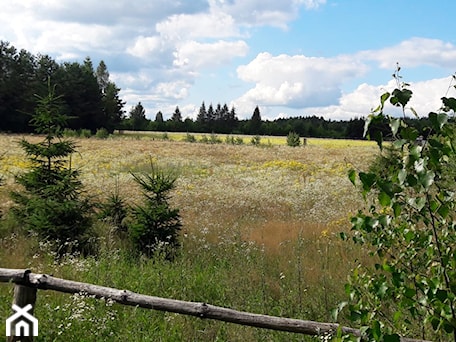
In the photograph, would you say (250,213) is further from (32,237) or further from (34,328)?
(34,328)

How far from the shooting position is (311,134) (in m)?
89.3

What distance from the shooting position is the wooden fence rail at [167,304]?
4141 mm

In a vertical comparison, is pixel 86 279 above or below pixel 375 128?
below

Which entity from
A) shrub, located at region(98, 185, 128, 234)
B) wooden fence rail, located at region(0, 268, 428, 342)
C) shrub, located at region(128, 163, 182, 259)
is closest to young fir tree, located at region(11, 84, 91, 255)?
shrub, located at region(98, 185, 128, 234)

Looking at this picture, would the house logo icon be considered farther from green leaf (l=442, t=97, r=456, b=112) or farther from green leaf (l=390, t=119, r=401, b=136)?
green leaf (l=442, t=97, r=456, b=112)

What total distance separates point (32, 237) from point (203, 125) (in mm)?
93997

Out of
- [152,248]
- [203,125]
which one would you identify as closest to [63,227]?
[152,248]

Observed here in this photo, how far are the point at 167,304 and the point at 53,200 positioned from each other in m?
5.71

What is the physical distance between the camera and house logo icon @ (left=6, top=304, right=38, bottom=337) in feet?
15.0

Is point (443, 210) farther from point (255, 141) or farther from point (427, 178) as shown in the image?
point (255, 141)

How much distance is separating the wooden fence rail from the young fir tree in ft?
12.3

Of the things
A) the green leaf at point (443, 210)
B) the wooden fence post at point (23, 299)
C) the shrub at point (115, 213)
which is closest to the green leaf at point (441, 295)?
the green leaf at point (443, 210)

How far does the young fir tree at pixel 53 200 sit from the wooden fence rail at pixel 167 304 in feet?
12.3

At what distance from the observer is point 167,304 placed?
4453mm
